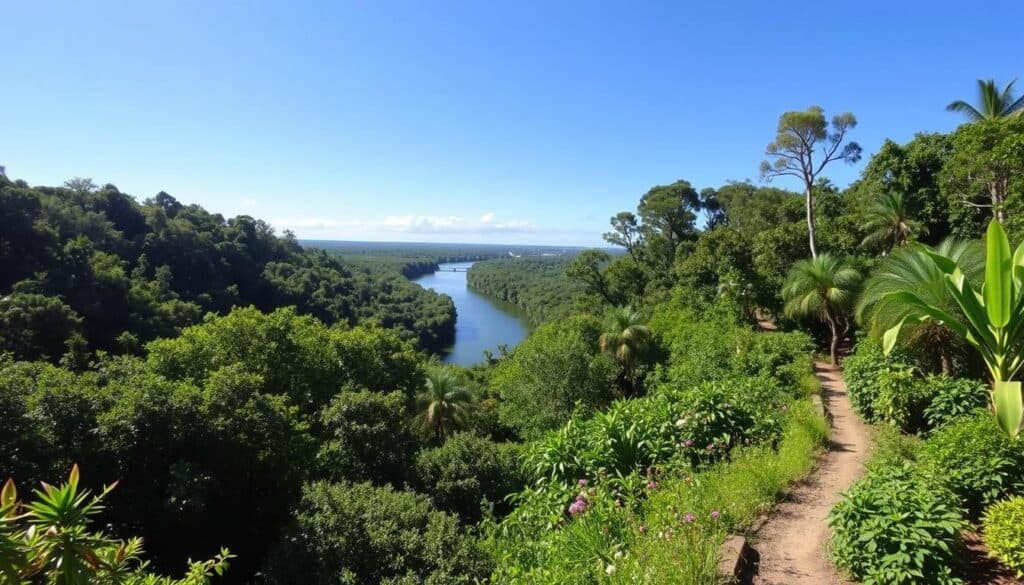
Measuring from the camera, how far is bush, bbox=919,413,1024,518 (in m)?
3.45

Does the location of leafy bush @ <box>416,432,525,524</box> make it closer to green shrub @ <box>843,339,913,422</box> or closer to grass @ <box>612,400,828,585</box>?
grass @ <box>612,400,828,585</box>

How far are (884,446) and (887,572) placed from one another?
283 cm

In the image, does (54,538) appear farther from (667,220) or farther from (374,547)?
(667,220)

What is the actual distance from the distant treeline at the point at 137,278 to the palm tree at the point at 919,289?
14021 millimetres

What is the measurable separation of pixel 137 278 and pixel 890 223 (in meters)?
43.1

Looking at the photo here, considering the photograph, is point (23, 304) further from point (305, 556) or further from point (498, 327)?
point (498, 327)

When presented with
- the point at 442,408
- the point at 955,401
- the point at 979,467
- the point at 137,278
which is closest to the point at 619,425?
the point at 979,467

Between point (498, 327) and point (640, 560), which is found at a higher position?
point (640, 560)

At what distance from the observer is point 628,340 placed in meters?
14.0

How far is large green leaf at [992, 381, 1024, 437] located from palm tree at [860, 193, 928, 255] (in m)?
12.2

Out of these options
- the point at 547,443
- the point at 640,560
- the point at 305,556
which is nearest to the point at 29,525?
the point at 640,560

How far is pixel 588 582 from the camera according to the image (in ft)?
9.29

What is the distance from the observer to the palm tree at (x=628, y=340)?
14.0 meters

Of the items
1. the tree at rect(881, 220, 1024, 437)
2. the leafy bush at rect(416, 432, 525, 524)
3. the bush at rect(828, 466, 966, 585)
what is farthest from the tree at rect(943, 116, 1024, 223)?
the leafy bush at rect(416, 432, 525, 524)
